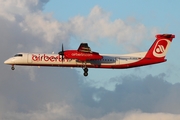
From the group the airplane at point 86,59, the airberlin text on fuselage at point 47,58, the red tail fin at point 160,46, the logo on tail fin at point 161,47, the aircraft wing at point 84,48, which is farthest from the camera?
the logo on tail fin at point 161,47

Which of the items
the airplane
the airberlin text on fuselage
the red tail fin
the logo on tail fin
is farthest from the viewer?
the logo on tail fin

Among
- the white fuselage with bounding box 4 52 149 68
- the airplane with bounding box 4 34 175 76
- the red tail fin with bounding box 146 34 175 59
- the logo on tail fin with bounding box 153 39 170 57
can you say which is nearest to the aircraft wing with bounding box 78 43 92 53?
the airplane with bounding box 4 34 175 76

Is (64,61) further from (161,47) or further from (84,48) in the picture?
(161,47)

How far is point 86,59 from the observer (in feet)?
239

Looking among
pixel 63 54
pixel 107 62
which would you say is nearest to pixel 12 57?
pixel 63 54

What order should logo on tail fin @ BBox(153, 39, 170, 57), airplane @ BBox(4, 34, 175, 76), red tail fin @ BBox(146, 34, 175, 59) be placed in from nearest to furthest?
airplane @ BBox(4, 34, 175, 76)
red tail fin @ BBox(146, 34, 175, 59)
logo on tail fin @ BBox(153, 39, 170, 57)

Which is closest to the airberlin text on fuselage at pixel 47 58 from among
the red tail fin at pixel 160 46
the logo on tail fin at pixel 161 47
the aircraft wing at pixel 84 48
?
Answer: the aircraft wing at pixel 84 48

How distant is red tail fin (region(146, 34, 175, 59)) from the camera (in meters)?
76.4

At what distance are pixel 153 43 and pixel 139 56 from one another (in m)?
3.11

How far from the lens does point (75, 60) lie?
73.4 metres

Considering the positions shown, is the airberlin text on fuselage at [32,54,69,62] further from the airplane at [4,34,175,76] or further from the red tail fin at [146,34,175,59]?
the red tail fin at [146,34,175,59]

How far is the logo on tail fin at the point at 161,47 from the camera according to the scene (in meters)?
76.6

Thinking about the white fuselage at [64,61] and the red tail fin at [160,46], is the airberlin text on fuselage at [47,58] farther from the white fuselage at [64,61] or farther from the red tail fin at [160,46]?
the red tail fin at [160,46]

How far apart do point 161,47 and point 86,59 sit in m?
10.3
